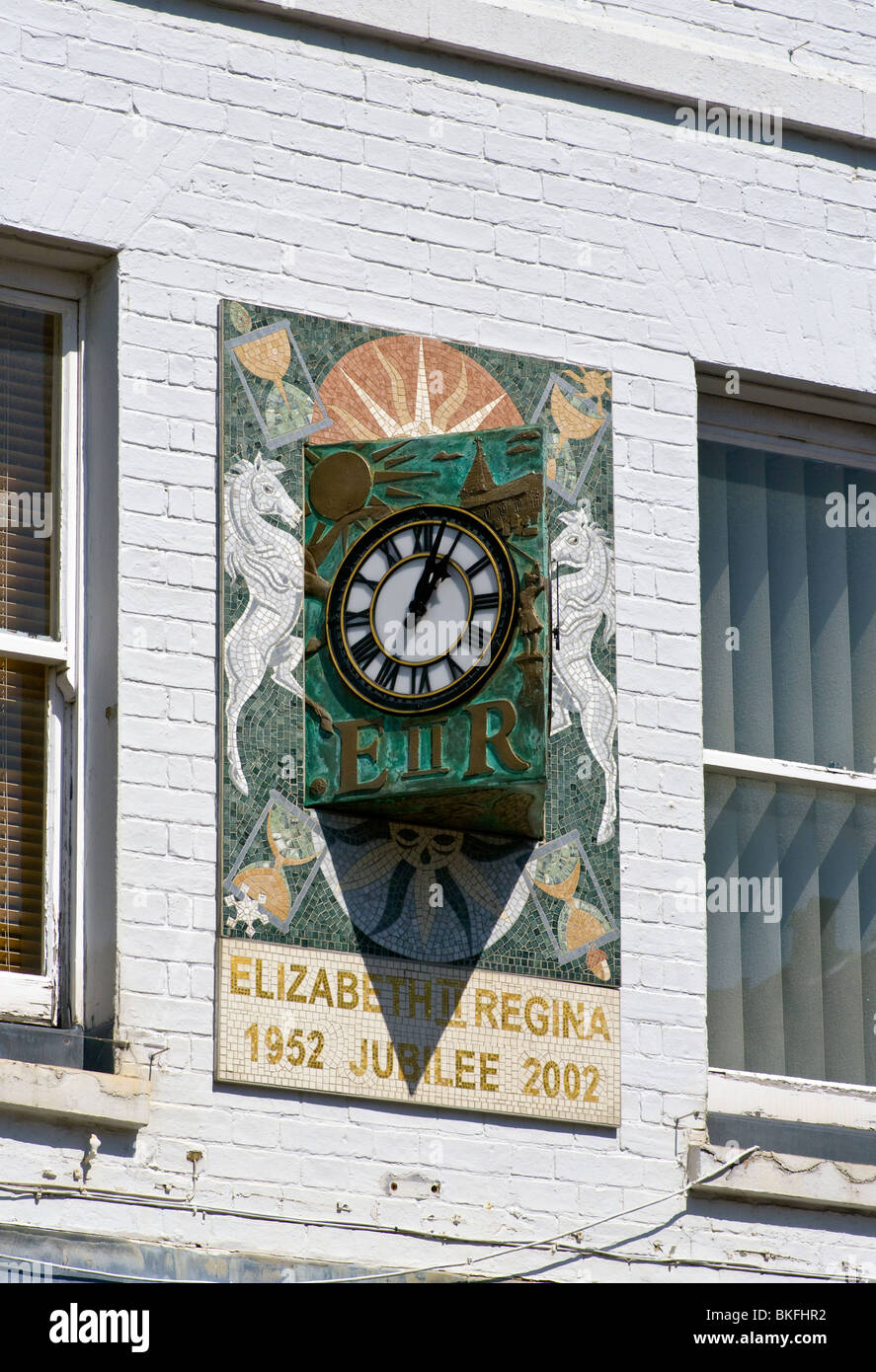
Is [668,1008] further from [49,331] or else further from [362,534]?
[49,331]

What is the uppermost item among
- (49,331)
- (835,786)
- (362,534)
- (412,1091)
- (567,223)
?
(567,223)

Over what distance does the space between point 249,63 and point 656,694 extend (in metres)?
2.47

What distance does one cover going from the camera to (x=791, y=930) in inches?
369

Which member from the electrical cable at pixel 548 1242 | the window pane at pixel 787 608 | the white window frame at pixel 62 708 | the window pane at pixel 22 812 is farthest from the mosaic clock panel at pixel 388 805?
the window pane at pixel 787 608

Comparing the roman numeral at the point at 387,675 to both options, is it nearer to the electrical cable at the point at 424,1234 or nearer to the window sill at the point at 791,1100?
the electrical cable at the point at 424,1234

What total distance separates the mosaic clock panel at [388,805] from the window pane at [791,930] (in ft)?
2.14

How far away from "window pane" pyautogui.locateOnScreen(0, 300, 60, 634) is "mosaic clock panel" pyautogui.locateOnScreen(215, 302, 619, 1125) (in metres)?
0.55

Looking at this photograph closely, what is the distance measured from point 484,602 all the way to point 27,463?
4.88 feet

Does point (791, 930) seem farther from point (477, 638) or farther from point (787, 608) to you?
point (477, 638)

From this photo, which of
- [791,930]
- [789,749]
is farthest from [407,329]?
[791,930]

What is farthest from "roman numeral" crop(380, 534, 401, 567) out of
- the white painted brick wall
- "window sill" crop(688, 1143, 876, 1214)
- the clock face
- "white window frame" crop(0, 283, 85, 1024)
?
"window sill" crop(688, 1143, 876, 1214)

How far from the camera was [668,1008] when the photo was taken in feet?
28.8
